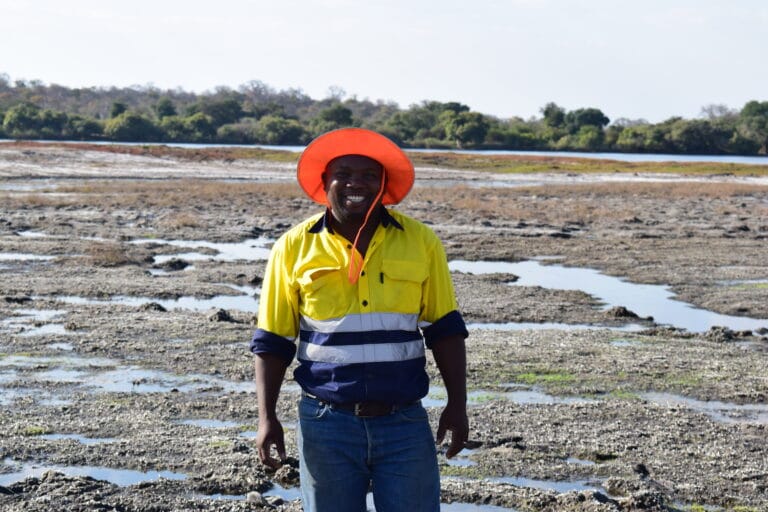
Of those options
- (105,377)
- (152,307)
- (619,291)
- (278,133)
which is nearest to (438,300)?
(105,377)

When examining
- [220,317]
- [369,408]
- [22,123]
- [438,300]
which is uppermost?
[22,123]

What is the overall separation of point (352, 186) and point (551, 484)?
3656mm

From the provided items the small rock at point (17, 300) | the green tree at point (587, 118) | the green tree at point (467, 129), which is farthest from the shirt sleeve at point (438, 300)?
the green tree at point (587, 118)

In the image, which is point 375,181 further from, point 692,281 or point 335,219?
point 692,281

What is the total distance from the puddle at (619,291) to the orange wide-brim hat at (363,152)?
33.0ft

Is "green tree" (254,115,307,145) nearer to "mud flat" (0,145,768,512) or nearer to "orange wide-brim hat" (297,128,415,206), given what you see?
"mud flat" (0,145,768,512)

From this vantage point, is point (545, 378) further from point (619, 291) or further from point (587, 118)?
point (587, 118)

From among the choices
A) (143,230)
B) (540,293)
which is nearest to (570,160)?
(143,230)

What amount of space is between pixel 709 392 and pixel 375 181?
6.59 metres

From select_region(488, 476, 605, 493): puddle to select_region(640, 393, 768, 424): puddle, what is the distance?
2.31 m

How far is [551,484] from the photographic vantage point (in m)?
7.22

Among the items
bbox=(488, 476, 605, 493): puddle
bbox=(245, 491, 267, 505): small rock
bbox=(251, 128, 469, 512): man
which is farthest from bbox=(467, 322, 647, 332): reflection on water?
bbox=(251, 128, 469, 512): man

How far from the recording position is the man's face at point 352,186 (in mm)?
4234

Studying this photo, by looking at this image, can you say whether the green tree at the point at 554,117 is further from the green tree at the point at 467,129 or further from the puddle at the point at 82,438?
the puddle at the point at 82,438
